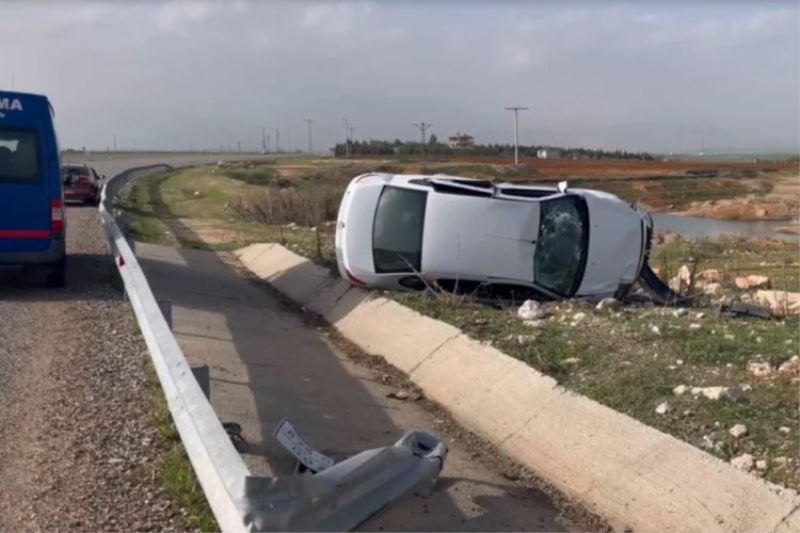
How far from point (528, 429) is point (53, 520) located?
143 inches

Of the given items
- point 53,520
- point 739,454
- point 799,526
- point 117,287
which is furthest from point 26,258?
point 799,526

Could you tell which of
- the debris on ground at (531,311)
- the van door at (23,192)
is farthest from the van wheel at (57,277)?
the debris on ground at (531,311)

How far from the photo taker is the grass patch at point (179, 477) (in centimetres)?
523

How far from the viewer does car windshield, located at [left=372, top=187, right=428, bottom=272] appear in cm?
1282

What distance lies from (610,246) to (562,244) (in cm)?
65

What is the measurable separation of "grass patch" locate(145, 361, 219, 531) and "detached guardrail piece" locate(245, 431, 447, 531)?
0.66 m

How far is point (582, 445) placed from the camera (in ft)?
23.6

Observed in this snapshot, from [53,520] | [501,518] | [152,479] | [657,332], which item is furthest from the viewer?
[657,332]

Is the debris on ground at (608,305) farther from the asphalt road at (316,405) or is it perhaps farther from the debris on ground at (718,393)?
the debris on ground at (718,393)

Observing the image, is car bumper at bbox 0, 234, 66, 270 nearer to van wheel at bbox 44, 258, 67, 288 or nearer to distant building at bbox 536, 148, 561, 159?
van wheel at bbox 44, 258, 67, 288

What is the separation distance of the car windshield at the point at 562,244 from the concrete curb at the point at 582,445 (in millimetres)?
2237

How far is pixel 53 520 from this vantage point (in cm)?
528

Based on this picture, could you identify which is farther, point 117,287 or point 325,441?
point 117,287

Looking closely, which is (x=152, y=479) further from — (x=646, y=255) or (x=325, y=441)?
(x=646, y=255)
